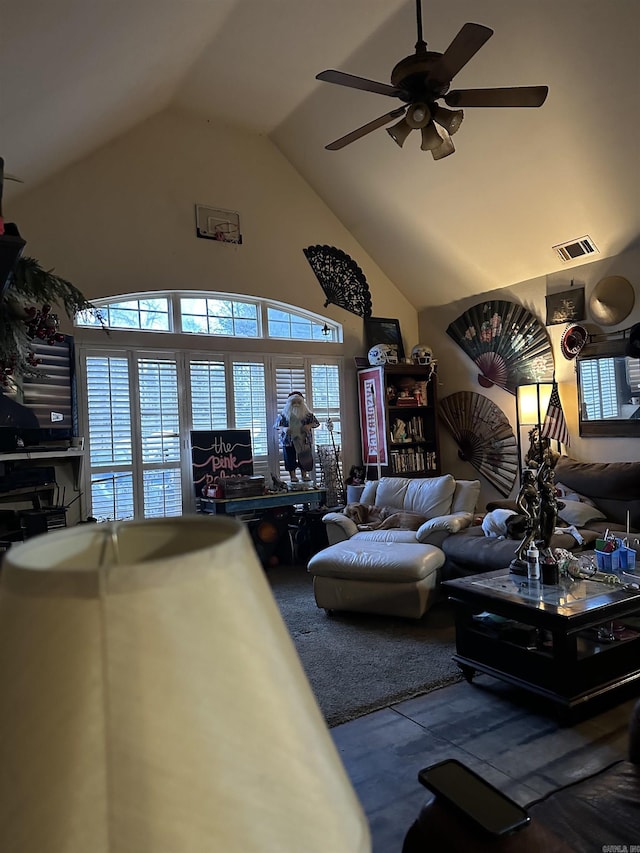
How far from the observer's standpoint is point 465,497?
15.7ft

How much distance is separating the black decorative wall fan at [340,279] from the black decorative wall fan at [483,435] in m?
1.46

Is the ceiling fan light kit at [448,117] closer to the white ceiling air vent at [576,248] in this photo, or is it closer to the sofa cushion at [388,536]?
the white ceiling air vent at [576,248]

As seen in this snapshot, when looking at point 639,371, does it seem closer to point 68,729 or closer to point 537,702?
point 537,702

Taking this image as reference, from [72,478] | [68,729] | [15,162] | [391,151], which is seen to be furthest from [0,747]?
[391,151]

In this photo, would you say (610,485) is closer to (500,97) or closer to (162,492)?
(500,97)

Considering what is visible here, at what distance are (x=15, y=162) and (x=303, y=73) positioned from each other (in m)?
2.38

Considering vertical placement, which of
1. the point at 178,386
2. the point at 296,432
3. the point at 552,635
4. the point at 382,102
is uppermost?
the point at 382,102

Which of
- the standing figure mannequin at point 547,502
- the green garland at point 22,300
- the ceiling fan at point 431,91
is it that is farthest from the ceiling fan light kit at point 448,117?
the green garland at point 22,300

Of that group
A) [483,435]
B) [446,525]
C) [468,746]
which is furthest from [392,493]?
[468,746]

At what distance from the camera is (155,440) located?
17.4ft

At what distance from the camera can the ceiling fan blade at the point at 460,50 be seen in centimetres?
241

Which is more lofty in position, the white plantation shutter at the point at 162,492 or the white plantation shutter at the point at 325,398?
the white plantation shutter at the point at 325,398

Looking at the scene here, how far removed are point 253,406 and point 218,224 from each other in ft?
5.88

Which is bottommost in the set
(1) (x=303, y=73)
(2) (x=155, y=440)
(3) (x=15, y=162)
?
(2) (x=155, y=440)
